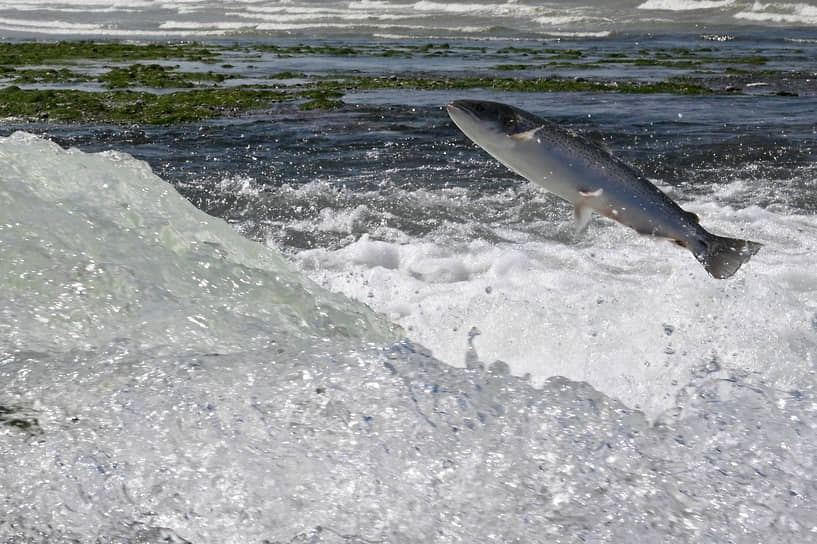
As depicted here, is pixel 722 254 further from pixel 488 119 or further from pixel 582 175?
pixel 488 119

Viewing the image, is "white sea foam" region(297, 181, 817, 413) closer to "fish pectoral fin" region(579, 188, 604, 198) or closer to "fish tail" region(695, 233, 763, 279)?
"fish tail" region(695, 233, 763, 279)

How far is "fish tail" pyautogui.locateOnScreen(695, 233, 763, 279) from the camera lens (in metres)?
3.54

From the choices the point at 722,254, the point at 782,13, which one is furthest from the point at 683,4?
the point at 722,254

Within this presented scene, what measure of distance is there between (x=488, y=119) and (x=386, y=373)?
1065mm

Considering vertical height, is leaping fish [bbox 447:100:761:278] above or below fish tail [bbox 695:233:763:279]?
above

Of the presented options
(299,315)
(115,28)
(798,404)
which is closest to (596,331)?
(798,404)

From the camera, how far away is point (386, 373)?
3.70 meters

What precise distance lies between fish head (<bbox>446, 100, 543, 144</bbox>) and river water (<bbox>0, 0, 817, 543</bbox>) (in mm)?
999

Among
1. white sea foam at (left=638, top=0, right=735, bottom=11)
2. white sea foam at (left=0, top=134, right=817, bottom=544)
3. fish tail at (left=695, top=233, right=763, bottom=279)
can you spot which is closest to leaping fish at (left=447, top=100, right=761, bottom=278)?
fish tail at (left=695, top=233, right=763, bottom=279)

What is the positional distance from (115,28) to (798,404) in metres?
44.6

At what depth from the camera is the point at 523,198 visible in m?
8.23

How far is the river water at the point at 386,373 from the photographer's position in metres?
3.12

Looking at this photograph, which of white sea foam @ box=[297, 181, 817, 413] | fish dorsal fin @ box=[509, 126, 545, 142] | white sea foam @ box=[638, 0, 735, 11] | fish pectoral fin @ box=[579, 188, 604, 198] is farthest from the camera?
white sea foam @ box=[638, 0, 735, 11]

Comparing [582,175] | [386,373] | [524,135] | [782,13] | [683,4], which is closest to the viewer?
[524,135]
